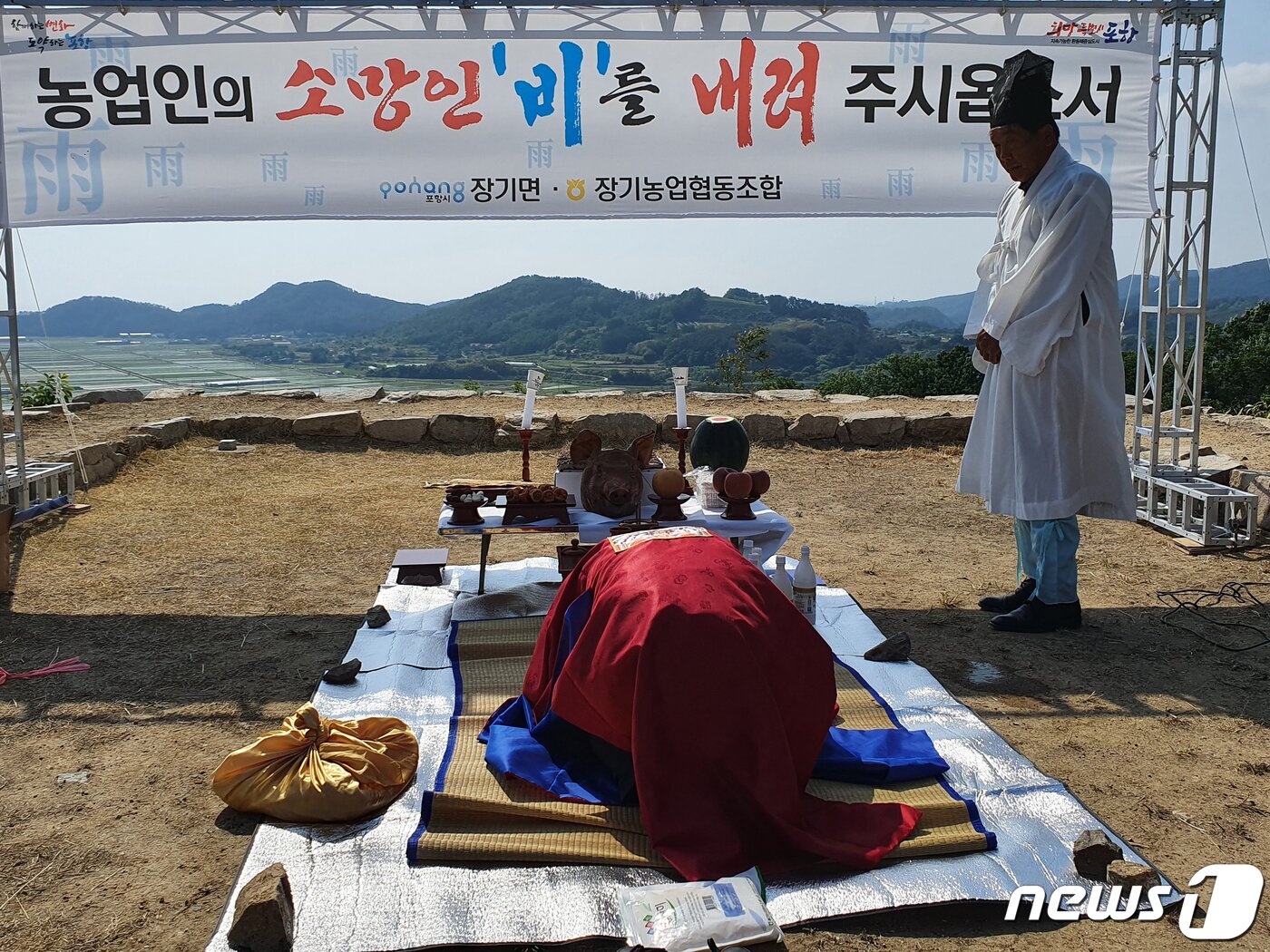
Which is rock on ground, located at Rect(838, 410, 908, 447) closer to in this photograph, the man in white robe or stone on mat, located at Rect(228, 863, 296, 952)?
the man in white robe

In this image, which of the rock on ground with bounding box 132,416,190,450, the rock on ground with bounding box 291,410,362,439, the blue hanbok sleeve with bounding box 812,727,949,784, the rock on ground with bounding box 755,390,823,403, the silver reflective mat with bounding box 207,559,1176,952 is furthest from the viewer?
the rock on ground with bounding box 755,390,823,403

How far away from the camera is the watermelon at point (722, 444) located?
Answer: 4.30 meters

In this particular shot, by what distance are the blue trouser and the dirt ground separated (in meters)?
0.19

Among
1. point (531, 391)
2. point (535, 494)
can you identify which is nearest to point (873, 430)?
point (531, 391)

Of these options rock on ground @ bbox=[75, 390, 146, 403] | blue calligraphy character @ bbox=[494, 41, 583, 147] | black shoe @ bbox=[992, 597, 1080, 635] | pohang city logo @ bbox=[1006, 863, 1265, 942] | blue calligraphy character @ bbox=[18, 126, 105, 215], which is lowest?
pohang city logo @ bbox=[1006, 863, 1265, 942]

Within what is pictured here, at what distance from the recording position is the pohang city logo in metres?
2.15

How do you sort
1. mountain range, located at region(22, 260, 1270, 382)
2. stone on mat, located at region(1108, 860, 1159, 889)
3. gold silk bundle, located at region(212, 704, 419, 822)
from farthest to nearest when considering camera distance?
mountain range, located at region(22, 260, 1270, 382) → gold silk bundle, located at region(212, 704, 419, 822) → stone on mat, located at region(1108, 860, 1159, 889)

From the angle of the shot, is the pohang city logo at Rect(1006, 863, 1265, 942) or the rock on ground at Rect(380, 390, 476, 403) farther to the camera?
the rock on ground at Rect(380, 390, 476, 403)

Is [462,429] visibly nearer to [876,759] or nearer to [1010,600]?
[1010,600]

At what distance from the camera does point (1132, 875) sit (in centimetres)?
224

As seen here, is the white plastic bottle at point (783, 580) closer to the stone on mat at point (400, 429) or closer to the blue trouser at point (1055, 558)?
the blue trouser at point (1055, 558)

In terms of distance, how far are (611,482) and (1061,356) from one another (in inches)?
72.3

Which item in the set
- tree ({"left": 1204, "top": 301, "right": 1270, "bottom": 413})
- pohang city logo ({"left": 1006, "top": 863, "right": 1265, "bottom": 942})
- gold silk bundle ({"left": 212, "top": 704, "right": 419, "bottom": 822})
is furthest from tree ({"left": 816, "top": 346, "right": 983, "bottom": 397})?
pohang city logo ({"left": 1006, "top": 863, "right": 1265, "bottom": 942})

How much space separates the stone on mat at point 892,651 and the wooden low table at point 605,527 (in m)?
0.59
